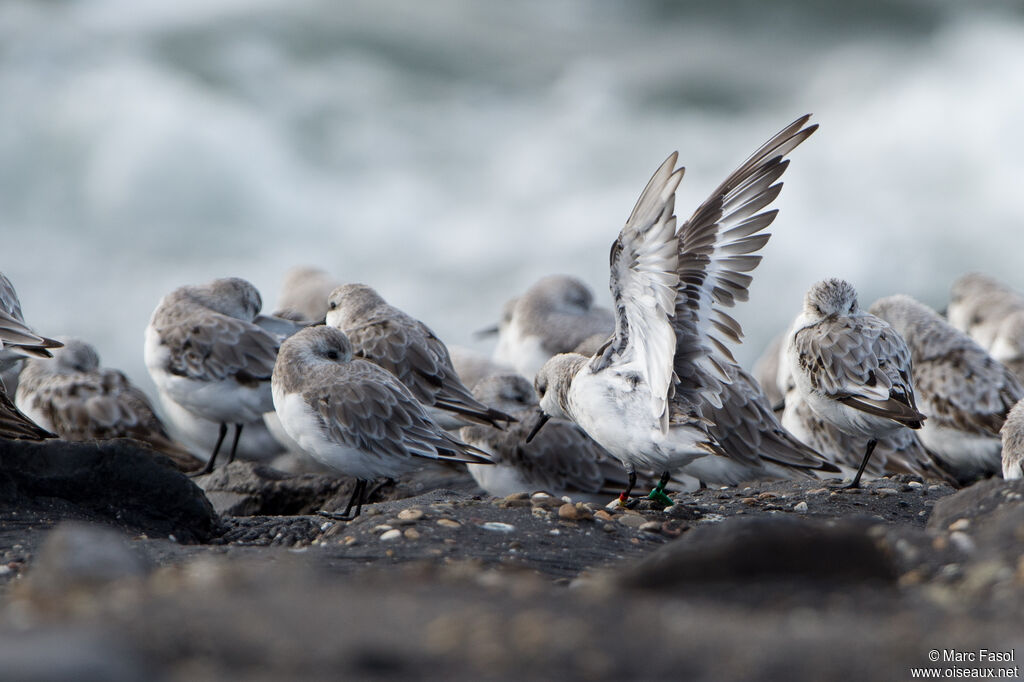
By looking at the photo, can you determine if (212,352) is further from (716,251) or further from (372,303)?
(716,251)

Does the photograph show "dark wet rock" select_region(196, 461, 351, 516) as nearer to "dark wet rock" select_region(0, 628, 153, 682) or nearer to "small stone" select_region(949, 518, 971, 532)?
"small stone" select_region(949, 518, 971, 532)

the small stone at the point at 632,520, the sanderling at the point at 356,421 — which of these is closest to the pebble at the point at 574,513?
the small stone at the point at 632,520

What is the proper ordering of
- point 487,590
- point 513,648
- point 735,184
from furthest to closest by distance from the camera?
point 735,184 → point 487,590 → point 513,648

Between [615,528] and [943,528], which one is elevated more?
[943,528]

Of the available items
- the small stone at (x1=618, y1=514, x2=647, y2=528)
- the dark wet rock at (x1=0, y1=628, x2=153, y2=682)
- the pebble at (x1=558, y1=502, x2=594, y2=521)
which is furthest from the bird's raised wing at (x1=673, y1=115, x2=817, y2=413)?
the dark wet rock at (x1=0, y1=628, x2=153, y2=682)

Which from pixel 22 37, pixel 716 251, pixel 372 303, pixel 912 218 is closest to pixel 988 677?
pixel 716 251

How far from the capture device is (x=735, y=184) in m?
5.48

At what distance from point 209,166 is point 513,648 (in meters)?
17.8

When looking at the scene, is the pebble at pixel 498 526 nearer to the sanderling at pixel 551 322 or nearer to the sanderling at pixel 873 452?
the sanderling at pixel 873 452

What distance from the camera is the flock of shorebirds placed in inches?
217

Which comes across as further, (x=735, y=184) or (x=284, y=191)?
(x=284, y=191)

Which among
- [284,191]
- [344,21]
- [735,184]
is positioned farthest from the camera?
[344,21]

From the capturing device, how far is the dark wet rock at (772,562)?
10.3 feet

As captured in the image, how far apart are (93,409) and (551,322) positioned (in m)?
4.60
